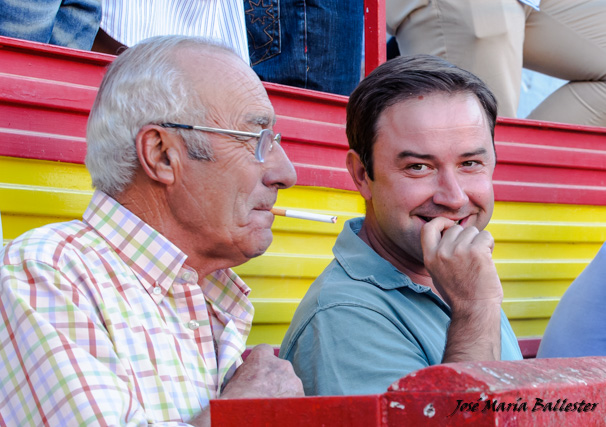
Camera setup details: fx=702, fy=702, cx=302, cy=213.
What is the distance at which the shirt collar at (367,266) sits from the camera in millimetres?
1901

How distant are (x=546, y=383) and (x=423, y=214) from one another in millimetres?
1110

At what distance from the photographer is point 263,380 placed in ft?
5.15

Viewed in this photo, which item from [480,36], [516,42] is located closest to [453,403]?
[480,36]

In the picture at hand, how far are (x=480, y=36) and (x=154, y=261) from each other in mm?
2526

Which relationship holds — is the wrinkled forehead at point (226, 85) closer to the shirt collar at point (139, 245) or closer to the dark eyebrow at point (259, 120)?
the dark eyebrow at point (259, 120)

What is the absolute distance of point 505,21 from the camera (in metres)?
3.62

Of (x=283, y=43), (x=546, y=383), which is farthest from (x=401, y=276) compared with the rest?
(x=283, y=43)

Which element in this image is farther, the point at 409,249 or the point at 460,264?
the point at 409,249

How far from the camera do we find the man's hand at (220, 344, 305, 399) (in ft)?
4.99

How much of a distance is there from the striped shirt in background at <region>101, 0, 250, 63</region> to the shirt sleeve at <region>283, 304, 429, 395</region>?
127 centimetres

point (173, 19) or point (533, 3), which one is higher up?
point (533, 3)

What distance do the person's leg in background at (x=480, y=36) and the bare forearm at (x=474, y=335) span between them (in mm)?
2164

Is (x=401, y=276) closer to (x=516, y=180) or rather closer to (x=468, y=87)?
(x=468, y=87)

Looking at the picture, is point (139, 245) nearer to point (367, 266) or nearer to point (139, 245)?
point (139, 245)
